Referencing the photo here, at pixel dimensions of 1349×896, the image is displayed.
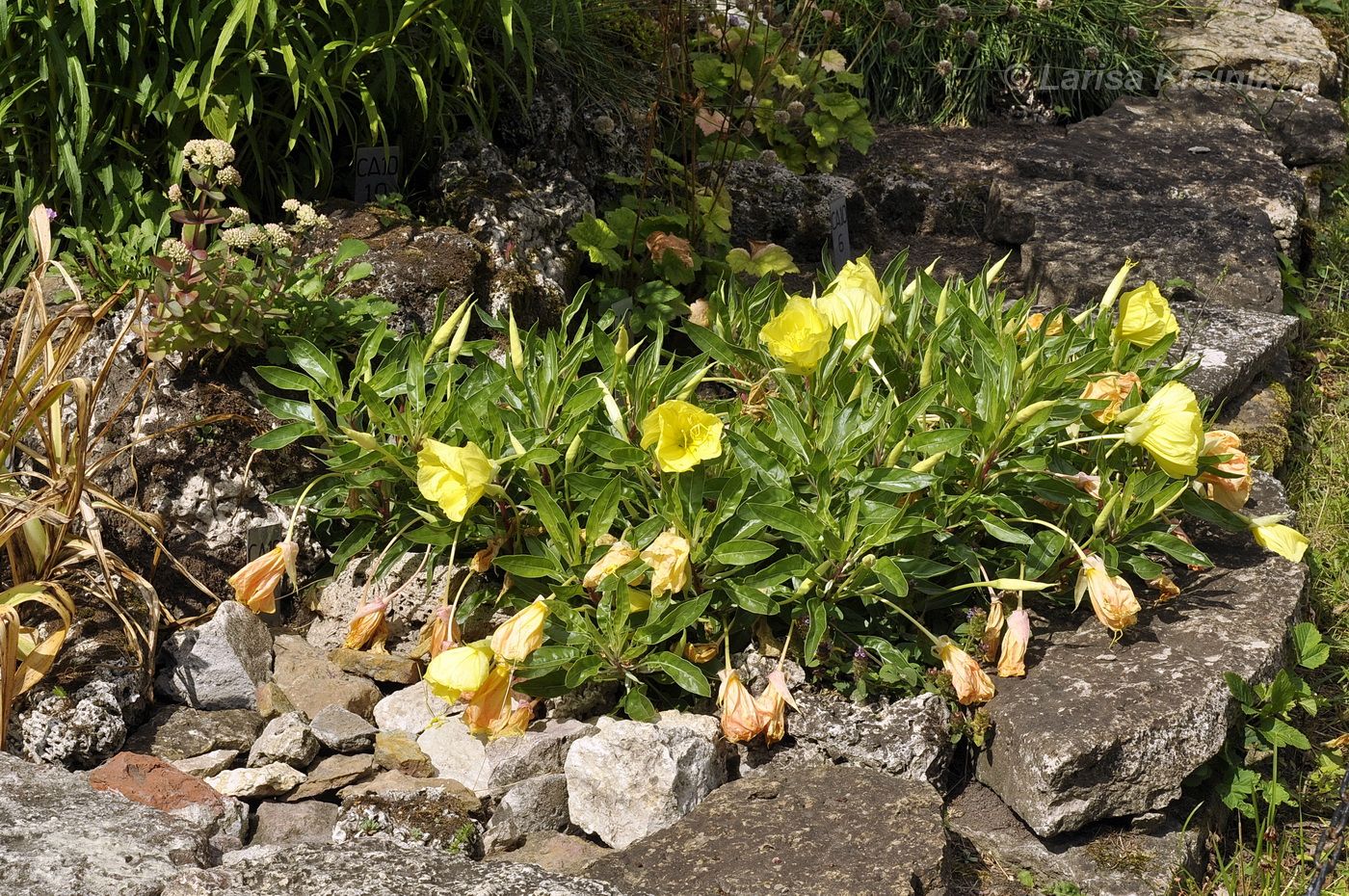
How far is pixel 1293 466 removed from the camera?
397 cm

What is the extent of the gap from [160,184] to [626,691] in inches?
78.4

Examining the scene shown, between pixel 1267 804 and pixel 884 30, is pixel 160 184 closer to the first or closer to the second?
pixel 1267 804

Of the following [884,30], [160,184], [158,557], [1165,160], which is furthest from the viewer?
[884,30]

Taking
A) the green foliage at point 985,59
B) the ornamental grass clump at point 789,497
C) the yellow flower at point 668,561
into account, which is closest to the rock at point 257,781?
the ornamental grass clump at point 789,497

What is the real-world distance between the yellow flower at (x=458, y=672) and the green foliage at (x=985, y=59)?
438 centimetres

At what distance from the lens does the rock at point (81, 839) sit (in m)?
1.89

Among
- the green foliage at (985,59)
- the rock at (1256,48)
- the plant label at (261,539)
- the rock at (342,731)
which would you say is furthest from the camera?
the rock at (1256,48)

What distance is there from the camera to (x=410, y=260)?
11.5 feet

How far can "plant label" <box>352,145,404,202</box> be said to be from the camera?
3705mm

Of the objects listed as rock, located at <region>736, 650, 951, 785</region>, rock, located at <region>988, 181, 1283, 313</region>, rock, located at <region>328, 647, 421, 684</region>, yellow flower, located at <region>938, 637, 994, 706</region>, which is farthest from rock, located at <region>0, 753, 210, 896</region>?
rock, located at <region>988, 181, 1283, 313</region>

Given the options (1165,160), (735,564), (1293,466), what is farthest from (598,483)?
(1165,160)

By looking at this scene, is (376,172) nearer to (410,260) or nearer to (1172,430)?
(410,260)

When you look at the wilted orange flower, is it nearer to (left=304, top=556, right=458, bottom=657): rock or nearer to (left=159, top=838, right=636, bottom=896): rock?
(left=304, top=556, right=458, bottom=657): rock

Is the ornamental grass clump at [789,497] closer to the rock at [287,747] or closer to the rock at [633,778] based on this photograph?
the rock at [633,778]
